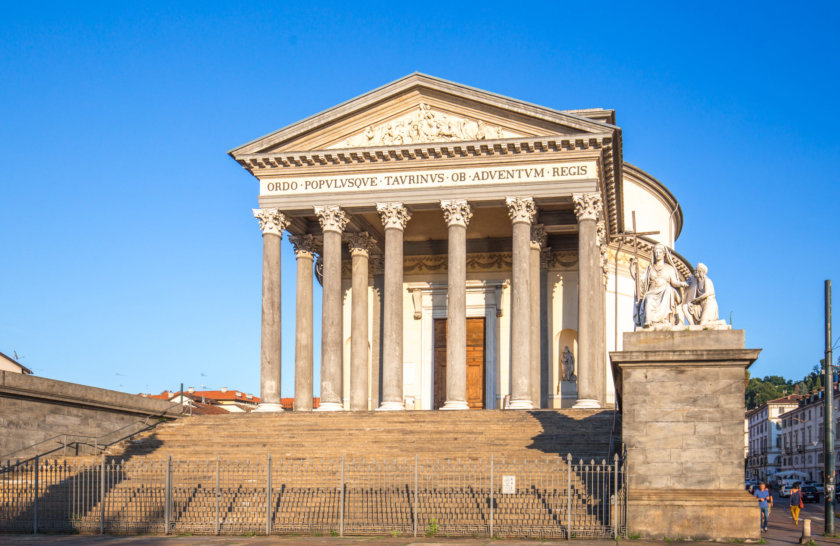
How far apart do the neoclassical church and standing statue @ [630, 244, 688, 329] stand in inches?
473

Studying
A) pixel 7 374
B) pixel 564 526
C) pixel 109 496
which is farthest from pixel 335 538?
pixel 7 374

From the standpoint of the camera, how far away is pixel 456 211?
33750 mm

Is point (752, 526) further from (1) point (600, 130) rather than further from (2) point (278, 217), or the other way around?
(2) point (278, 217)

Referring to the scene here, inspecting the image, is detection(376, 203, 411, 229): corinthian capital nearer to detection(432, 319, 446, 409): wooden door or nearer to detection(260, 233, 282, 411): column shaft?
detection(260, 233, 282, 411): column shaft

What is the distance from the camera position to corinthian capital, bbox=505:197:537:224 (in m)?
33.1

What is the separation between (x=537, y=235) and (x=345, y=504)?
18.0 meters

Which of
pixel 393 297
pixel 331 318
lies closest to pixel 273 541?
pixel 393 297

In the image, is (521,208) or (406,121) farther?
(406,121)

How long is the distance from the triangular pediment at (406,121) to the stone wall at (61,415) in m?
9.96

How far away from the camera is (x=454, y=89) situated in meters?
33.9

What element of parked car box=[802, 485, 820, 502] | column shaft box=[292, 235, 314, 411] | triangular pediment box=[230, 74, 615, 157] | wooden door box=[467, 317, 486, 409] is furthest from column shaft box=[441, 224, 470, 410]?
parked car box=[802, 485, 820, 502]

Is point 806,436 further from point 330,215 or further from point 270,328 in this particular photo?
point 270,328

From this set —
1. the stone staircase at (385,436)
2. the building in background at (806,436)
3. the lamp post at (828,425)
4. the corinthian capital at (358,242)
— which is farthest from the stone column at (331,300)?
the building in background at (806,436)

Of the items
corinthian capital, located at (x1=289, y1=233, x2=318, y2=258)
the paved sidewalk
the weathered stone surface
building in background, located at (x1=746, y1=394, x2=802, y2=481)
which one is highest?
corinthian capital, located at (x1=289, y1=233, x2=318, y2=258)
